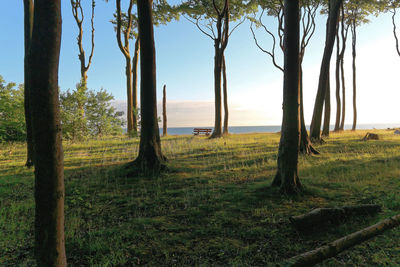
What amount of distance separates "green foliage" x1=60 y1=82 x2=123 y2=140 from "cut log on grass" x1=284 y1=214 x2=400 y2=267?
690 inches

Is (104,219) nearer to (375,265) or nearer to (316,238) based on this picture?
(316,238)

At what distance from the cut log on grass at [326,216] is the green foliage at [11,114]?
1674 cm

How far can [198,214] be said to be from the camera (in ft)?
15.5

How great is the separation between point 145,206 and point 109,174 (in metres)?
3.64

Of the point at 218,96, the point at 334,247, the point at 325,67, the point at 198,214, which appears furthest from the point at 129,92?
the point at 334,247

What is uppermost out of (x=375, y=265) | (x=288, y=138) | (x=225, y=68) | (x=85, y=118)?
(x=225, y=68)

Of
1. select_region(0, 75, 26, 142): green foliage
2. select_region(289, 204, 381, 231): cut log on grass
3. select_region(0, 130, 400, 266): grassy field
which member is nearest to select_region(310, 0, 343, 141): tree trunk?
select_region(0, 130, 400, 266): grassy field

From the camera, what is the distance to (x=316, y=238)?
3.68 metres

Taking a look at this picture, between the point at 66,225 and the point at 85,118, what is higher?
the point at 85,118

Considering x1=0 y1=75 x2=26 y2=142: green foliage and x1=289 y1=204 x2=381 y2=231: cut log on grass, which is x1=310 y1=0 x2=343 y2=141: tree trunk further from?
x1=0 y1=75 x2=26 y2=142: green foliage

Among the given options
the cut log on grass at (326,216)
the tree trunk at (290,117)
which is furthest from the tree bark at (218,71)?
the cut log on grass at (326,216)

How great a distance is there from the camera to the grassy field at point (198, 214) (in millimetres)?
3270

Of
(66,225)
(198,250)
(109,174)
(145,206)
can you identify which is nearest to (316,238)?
(198,250)

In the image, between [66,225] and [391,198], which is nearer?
[66,225]
